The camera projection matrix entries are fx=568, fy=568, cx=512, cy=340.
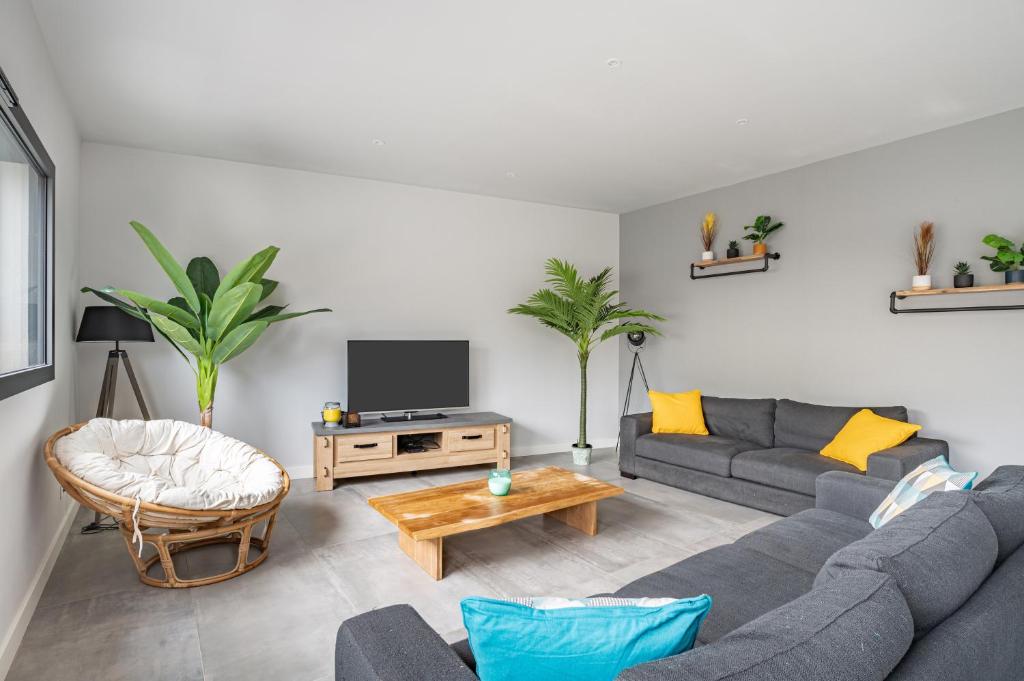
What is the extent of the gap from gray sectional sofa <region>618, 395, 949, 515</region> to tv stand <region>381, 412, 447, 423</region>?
1707 millimetres

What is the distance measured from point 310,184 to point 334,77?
6.46 feet

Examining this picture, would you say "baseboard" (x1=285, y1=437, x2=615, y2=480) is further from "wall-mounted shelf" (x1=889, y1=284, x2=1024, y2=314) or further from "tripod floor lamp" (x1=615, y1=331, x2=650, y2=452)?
"wall-mounted shelf" (x1=889, y1=284, x2=1024, y2=314)

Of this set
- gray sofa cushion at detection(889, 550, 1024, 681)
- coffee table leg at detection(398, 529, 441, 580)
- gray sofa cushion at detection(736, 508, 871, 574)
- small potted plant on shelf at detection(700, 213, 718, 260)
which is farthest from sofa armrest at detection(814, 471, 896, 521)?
small potted plant on shelf at detection(700, 213, 718, 260)

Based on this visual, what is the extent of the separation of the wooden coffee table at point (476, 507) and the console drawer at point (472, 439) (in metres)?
1.35

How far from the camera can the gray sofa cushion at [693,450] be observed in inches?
169

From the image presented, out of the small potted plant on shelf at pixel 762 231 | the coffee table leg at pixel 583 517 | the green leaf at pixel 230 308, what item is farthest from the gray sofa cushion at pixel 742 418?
the green leaf at pixel 230 308

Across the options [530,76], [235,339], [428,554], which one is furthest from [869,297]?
[235,339]

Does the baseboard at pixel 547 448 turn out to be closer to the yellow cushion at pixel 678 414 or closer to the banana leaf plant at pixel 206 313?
the yellow cushion at pixel 678 414

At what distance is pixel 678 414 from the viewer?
16.3 ft

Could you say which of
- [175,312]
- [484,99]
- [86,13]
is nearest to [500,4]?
[484,99]

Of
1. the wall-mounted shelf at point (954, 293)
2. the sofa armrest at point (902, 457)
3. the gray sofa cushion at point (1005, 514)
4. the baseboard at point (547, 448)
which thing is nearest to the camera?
the gray sofa cushion at point (1005, 514)

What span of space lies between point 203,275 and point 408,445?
7.03 feet

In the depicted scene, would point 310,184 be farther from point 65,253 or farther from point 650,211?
point 650,211

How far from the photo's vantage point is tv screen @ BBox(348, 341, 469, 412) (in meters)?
4.94
